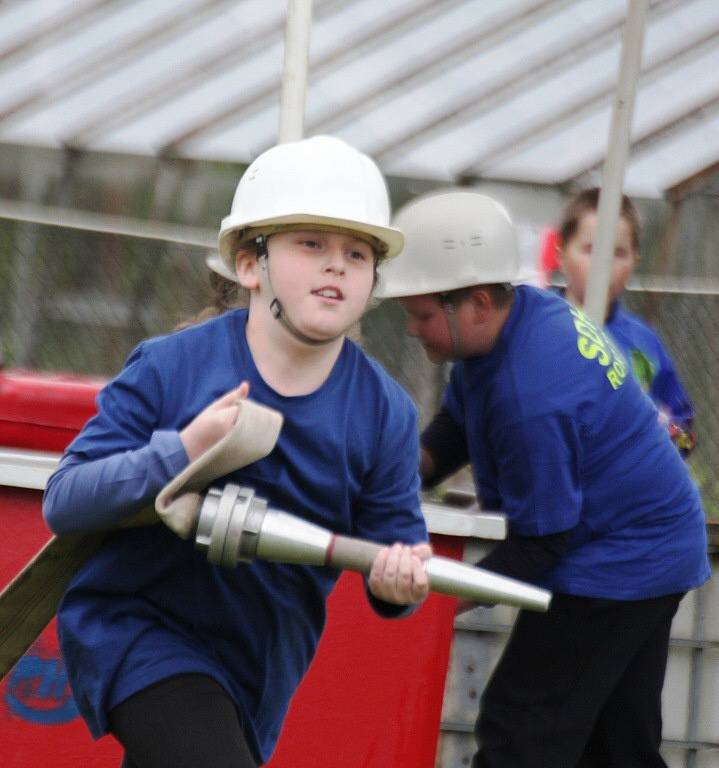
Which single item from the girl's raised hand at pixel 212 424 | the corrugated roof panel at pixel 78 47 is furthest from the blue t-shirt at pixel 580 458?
the corrugated roof panel at pixel 78 47

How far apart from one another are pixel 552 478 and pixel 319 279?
36.0 inches

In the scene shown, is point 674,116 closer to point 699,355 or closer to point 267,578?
point 699,355

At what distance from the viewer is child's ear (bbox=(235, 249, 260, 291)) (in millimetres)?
2377

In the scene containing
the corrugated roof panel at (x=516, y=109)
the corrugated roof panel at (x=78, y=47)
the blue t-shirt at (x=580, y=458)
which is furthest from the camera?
the corrugated roof panel at (x=516, y=109)

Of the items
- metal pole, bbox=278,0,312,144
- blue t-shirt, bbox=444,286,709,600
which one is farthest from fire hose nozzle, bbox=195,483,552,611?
metal pole, bbox=278,0,312,144

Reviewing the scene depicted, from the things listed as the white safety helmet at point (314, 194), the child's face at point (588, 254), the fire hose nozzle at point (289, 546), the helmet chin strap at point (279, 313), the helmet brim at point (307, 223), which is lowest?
the fire hose nozzle at point (289, 546)

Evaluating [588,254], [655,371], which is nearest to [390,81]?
[588,254]

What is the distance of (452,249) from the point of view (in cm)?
320

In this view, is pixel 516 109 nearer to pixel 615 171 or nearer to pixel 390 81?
pixel 390 81

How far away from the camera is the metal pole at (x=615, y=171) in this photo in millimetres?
3795

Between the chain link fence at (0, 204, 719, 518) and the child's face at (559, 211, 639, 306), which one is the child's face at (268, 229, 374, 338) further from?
the chain link fence at (0, 204, 719, 518)

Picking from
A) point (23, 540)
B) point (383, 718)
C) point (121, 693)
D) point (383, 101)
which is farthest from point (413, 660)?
point (383, 101)

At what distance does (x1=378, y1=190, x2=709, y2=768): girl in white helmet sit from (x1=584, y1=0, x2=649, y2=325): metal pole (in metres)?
0.53

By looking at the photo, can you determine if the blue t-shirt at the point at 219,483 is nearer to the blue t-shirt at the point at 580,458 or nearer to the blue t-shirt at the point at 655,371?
the blue t-shirt at the point at 580,458
